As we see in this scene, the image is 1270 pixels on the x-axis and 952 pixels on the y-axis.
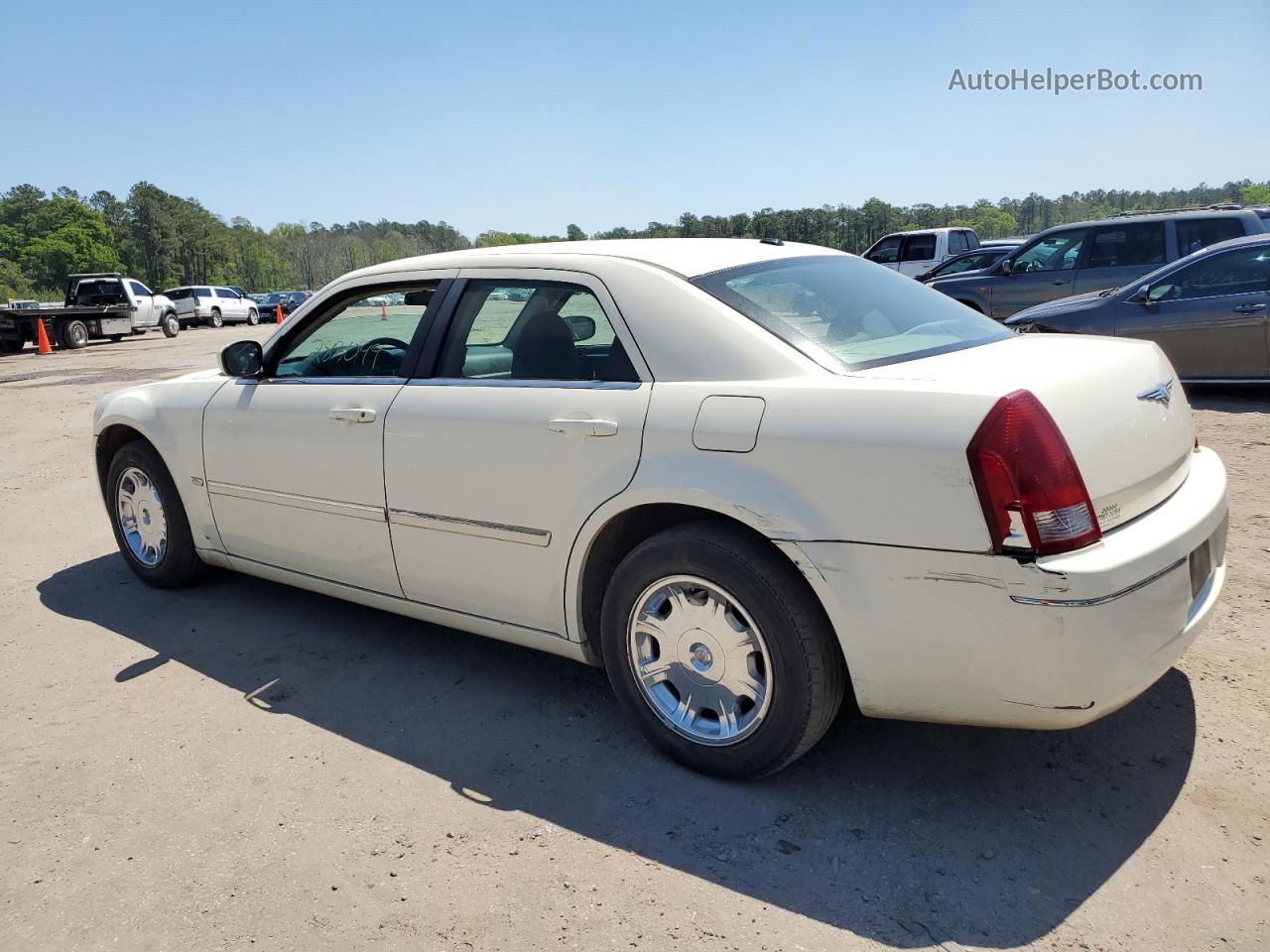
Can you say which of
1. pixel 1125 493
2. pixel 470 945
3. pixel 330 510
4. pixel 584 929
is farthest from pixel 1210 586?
pixel 330 510

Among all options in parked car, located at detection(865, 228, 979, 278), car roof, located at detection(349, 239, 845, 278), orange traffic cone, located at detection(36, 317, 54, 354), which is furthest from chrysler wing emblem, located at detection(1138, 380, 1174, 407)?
orange traffic cone, located at detection(36, 317, 54, 354)

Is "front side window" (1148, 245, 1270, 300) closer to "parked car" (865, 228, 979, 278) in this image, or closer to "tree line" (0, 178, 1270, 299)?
"parked car" (865, 228, 979, 278)

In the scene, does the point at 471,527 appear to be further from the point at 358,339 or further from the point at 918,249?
the point at 918,249

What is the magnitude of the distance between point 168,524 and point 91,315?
82.6 feet

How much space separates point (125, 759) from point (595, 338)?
2178 mm

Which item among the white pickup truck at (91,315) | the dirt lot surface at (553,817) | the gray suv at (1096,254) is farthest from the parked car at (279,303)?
the dirt lot surface at (553,817)

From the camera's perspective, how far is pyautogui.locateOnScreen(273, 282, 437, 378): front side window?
3.81m

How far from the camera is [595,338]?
318cm

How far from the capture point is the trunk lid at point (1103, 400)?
2.40 m

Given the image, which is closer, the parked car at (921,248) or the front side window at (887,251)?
the parked car at (921,248)

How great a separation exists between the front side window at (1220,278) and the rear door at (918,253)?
11622 mm

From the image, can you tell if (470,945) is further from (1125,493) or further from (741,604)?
(1125,493)

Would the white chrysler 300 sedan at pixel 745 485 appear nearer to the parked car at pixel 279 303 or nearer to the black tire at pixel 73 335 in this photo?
the black tire at pixel 73 335

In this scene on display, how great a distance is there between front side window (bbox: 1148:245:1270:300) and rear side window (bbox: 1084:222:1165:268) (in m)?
2.94
